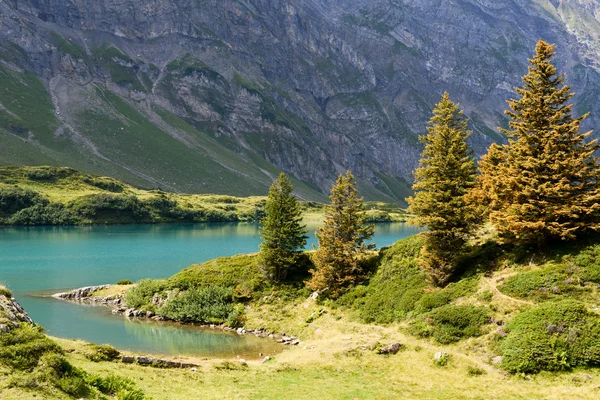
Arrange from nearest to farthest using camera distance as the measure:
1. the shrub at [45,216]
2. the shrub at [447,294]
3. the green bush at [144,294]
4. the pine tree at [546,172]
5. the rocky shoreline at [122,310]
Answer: the pine tree at [546,172] < the shrub at [447,294] < the rocky shoreline at [122,310] < the green bush at [144,294] < the shrub at [45,216]

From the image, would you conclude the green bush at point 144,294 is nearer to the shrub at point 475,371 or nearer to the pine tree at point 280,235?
the pine tree at point 280,235

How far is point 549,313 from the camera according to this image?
2898cm

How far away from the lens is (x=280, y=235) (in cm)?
5356

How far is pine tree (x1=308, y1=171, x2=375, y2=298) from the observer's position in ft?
158

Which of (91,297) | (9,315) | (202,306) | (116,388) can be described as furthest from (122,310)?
(116,388)

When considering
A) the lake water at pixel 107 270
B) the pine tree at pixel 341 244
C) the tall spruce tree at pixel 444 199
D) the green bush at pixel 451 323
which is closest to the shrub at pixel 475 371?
the green bush at pixel 451 323

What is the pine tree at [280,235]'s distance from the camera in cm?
5322

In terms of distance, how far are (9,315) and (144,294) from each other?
34249 mm

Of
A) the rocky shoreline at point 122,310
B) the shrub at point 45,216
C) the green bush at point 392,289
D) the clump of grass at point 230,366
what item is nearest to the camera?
the clump of grass at point 230,366

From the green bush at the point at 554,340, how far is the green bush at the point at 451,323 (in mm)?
2850

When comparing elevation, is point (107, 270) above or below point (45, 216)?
below

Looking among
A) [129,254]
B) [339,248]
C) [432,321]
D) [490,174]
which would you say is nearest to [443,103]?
[490,174]

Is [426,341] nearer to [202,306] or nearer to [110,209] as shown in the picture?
[202,306]

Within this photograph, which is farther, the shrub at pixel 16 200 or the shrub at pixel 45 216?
the shrub at pixel 16 200
